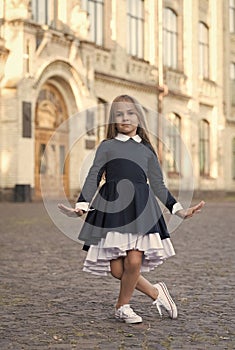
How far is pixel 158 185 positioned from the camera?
4832 millimetres

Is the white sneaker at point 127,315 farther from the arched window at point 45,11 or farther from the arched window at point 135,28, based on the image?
the arched window at point 135,28

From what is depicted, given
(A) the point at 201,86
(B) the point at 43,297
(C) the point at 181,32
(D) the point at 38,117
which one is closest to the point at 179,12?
(C) the point at 181,32

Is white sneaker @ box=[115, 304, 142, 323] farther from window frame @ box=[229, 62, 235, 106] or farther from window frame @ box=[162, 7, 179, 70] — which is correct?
window frame @ box=[229, 62, 235, 106]

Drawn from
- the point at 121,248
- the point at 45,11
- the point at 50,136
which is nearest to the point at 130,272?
the point at 121,248

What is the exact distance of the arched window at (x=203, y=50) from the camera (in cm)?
3694

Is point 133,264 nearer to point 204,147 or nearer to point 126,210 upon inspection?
point 126,210

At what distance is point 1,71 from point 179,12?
13877mm

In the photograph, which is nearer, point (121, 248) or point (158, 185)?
point (121, 248)

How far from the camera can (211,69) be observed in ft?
124

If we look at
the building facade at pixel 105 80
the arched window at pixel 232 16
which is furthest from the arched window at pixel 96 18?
the arched window at pixel 232 16

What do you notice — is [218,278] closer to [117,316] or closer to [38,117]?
[117,316]

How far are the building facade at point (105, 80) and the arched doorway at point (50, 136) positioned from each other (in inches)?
1.4

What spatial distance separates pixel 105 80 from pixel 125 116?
2415cm

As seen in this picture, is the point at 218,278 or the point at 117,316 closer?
the point at 117,316
